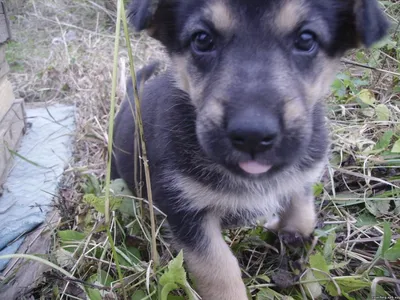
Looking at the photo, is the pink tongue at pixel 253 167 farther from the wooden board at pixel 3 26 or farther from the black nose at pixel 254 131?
the wooden board at pixel 3 26

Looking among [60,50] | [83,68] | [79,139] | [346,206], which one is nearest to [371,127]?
[346,206]

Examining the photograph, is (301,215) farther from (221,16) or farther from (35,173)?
(35,173)

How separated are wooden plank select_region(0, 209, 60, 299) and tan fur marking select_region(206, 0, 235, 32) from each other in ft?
4.76

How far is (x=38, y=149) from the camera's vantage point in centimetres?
349

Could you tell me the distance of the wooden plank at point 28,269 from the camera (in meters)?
2.14

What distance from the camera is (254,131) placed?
1451mm

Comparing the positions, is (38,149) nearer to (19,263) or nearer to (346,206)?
(19,263)

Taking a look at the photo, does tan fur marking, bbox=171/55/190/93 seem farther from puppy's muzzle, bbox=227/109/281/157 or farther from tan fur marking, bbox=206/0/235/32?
puppy's muzzle, bbox=227/109/281/157

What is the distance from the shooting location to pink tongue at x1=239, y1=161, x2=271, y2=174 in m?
1.64

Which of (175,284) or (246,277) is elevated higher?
(175,284)

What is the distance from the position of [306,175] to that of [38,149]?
2261 millimetres

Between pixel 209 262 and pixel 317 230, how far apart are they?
0.78 m

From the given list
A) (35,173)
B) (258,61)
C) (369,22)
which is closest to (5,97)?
(35,173)

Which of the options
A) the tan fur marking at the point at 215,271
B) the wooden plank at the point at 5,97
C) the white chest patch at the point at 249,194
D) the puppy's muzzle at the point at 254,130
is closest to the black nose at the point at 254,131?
the puppy's muzzle at the point at 254,130
